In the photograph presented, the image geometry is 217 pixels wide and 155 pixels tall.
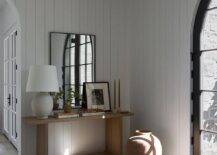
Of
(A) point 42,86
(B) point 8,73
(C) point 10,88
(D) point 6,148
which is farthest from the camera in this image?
(B) point 8,73

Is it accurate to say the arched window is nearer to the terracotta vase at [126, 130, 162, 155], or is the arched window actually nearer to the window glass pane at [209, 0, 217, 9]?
the window glass pane at [209, 0, 217, 9]

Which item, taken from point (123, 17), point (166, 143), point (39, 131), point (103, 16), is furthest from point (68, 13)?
point (166, 143)

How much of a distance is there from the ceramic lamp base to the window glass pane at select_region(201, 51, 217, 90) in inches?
68.5

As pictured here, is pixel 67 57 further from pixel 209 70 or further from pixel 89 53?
pixel 209 70

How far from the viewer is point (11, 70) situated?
209 inches

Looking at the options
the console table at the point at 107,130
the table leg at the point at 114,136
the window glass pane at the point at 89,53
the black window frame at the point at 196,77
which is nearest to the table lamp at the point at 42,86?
the console table at the point at 107,130

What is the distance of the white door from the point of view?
500 centimetres

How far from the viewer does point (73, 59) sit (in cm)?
372

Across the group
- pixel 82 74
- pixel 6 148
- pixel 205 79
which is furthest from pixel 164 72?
pixel 6 148

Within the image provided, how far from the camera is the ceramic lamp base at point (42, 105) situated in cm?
316

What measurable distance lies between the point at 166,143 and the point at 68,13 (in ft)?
6.80

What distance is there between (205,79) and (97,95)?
142 cm

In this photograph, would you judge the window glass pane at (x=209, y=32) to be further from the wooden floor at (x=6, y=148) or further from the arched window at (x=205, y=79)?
the wooden floor at (x=6, y=148)

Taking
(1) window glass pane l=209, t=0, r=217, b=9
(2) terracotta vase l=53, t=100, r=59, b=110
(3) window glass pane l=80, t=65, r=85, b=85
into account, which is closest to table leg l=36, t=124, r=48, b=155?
(2) terracotta vase l=53, t=100, r=59, b=110
